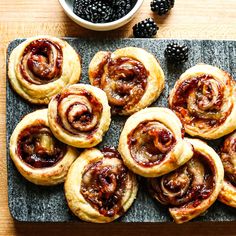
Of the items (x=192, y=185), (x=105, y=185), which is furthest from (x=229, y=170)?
(x=105, y=185)

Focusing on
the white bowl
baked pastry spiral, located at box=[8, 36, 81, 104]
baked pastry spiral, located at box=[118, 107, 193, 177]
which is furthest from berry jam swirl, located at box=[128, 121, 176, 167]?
the white bowl

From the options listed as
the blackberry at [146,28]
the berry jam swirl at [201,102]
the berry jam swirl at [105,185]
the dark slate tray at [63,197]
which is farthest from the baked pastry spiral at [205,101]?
the berry jam swirl at [105,185]

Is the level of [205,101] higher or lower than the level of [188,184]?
higher

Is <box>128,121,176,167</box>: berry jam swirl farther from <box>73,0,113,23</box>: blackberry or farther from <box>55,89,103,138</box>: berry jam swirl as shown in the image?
<box>73,0,113,23</box>: blackberry

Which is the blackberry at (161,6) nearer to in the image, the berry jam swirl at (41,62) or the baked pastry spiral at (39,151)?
the berry jam swirl at (41,62)

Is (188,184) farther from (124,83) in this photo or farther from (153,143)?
(124,83)

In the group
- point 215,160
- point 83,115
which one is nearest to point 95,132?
point 83,115
